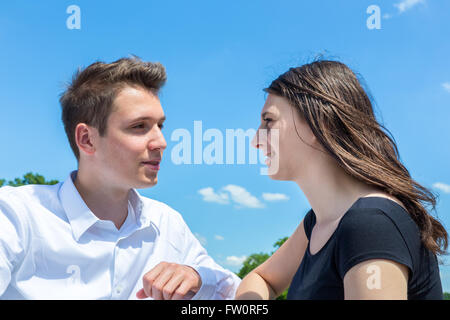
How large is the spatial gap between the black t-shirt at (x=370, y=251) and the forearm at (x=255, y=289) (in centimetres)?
51

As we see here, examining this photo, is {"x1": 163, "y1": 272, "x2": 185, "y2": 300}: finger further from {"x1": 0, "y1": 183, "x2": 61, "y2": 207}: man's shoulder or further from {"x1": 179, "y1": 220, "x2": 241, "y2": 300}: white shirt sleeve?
{"x1": 0, "y1": 183, "x2": 61, "y2": 207}: man's shoulder

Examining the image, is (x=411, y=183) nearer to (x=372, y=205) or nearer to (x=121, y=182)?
(x=372, y=205)

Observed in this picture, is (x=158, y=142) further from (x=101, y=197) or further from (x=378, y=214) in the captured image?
(x=378, y=214)

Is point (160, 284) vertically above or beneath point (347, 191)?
beneath

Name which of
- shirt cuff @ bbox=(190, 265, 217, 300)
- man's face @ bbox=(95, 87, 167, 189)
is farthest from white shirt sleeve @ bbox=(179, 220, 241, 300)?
man's face @ bbox=(95, 87, 167, 189)

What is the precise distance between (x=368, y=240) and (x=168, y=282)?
4.39 ft

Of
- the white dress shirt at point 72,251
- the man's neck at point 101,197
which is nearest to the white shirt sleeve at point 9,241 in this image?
the white dress shirt at point 72,251

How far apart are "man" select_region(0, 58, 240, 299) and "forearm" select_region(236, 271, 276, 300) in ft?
0.85

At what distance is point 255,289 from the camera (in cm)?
299

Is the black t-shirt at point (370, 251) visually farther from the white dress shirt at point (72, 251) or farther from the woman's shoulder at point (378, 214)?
the white dress shirt at point (72, 251)

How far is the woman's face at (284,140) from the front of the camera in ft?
8.38

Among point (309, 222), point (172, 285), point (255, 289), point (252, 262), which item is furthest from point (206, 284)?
point (252, 262)
